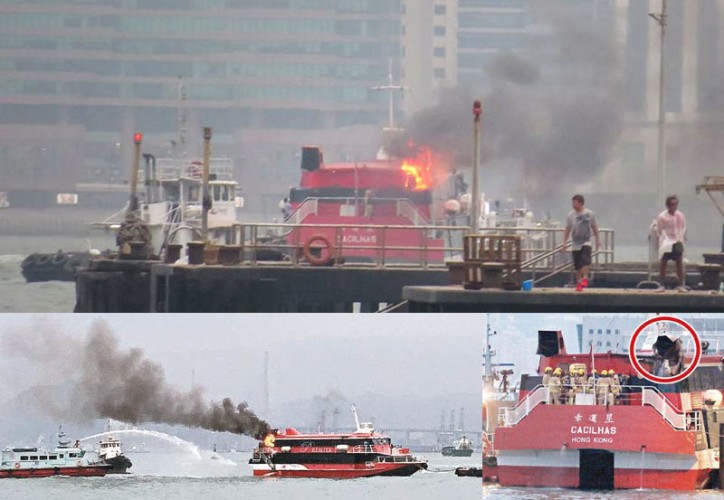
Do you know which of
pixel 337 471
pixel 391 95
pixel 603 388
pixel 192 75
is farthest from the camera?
pixel 192 75

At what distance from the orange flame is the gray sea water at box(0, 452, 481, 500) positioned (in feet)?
79.9

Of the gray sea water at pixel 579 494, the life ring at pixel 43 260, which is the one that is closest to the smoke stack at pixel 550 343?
the gray sea water at pixel 579 494

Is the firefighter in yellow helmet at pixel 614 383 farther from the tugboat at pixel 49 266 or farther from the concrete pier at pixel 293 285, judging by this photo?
the tugboat at pixel 49 266

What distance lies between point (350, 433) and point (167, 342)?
234 cm

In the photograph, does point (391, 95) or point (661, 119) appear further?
point (391, 95)

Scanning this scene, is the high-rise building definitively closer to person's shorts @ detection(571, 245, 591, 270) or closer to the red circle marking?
person's shorts @ detection(571, 245, 591, 270)

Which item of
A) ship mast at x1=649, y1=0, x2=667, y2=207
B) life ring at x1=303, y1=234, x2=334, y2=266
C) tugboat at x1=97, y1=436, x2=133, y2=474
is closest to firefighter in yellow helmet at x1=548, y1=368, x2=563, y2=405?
tugboat at x1=97, y1=436, x2=133, y2=474

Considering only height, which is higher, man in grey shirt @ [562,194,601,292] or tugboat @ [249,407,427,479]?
man in grey shirt @ [562,194,601,292]

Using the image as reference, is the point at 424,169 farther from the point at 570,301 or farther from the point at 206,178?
the point at 570,301

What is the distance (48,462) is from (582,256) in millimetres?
6828

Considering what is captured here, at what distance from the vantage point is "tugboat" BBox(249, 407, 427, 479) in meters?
25.0

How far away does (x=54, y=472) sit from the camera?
2488cm

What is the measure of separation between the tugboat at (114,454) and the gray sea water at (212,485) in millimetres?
75

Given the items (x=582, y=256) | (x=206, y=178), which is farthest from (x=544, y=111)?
(x=582, y=256)
